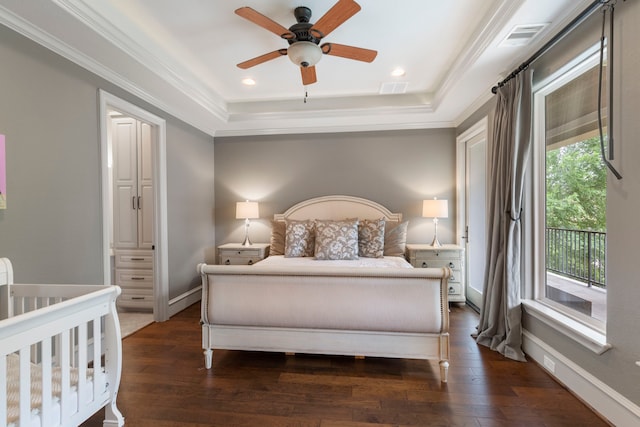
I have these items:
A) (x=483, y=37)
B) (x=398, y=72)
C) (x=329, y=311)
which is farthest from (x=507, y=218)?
(x=398, y=72)

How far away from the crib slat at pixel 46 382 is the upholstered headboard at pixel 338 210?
3.11m

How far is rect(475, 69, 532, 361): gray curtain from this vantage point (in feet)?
7.34

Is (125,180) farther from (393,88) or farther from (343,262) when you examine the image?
(393,88)

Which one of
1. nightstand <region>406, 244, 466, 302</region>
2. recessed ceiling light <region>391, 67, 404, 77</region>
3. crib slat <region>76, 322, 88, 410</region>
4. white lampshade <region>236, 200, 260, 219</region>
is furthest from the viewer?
white lampshade <region>236, 200, 260, 219</region>

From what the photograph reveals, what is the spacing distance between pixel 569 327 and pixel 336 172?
3.07m

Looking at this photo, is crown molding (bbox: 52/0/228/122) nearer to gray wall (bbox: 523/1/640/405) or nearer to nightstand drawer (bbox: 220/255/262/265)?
nightstand drawer (bbox: 220/255/262/265)

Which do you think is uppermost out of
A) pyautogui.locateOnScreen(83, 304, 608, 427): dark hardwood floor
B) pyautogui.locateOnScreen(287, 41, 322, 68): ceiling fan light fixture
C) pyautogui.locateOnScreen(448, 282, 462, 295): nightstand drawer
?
pyautogui.locateOnScreen(287, 41, 322, 68): ceiling fan light fixture

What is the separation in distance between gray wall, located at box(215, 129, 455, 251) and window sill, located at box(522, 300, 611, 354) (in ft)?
6.11

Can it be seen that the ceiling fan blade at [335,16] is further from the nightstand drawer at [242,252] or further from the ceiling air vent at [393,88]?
the nightstand drawer at [242,252]

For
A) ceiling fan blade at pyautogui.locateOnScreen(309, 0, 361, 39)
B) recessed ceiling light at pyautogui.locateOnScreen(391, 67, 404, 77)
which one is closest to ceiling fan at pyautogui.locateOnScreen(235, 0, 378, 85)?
ceiling fan blade at pyautogui.locateOnScreen(309, 0, 361, 39)

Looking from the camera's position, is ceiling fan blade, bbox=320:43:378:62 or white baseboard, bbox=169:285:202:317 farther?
white baseboard, bbox=169:285:202:317

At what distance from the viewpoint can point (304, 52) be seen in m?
2.03

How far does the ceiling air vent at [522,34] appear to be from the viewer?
192 centimetres

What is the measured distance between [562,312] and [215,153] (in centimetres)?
449
